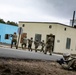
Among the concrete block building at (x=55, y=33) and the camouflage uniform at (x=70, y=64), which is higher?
the concrete block building at (x=55, y=33)

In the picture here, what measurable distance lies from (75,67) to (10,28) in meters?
40.3

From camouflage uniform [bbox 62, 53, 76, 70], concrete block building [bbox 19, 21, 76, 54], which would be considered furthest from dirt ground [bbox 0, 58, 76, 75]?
concrete block building [bbox 19, 21, 76, 54]

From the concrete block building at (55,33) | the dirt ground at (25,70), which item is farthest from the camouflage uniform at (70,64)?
the concrete block building at (55,33)

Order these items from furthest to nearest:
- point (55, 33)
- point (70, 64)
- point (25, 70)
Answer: point (55, 33) → point (70, 64) → point (25, 70)

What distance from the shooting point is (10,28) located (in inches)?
2052

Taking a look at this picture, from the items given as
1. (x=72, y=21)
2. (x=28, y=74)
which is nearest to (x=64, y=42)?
(x=72, y=21)

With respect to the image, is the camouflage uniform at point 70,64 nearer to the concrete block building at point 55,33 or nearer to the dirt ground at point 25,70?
the dirt ground at point 25,70

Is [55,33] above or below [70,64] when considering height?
above

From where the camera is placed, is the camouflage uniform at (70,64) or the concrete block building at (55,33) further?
the concrete block building at (55,33)

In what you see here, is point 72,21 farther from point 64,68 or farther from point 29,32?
point 64,68

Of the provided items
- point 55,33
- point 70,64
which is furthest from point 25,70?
point 55,33

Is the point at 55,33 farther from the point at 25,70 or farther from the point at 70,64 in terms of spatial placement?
the point at 25,70

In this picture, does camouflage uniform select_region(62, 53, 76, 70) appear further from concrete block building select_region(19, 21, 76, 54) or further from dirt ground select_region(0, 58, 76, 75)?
concrete block building select_region(19, 21, 76, 54)

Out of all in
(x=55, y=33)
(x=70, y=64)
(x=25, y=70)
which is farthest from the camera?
(x=55, y=33)
